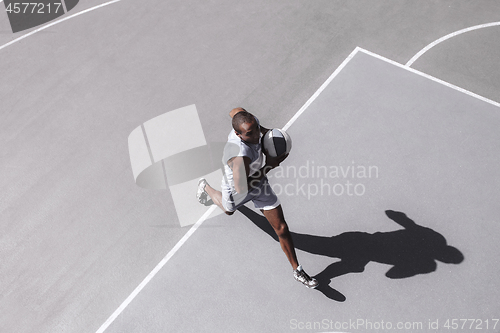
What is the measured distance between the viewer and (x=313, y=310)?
5.12 metres

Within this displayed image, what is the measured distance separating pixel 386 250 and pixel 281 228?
1.66 m

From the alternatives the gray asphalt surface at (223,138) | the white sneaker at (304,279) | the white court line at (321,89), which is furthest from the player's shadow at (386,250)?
the white court line at (321,89)

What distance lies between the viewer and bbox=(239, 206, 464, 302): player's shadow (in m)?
5.32

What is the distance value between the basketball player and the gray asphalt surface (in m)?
0.60

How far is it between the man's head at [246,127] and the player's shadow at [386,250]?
193 centimetres

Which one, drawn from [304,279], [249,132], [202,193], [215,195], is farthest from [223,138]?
[304,279]

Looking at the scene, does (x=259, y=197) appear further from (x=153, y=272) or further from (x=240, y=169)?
(x=153, y=272)

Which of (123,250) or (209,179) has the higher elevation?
(209,179)

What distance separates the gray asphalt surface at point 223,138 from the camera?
5242 mm

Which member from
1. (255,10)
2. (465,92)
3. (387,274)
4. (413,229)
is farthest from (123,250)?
(465,92)

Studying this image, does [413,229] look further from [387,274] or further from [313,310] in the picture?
[313,310]

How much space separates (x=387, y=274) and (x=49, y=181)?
542 cm

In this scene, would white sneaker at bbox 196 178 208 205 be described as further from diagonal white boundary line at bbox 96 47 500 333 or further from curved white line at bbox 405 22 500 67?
curved white line at bbox 405 22 500 67

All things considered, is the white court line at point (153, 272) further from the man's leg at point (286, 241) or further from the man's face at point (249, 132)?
the man's face at point (249, 132)
